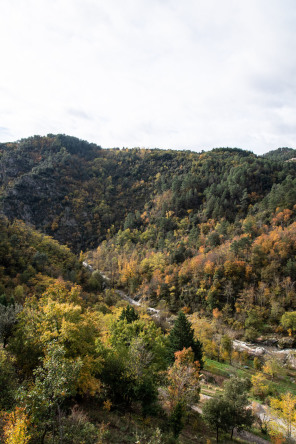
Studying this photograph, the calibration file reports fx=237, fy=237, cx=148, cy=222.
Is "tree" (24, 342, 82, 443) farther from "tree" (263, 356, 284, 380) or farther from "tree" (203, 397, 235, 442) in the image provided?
"tree" (263, 356, 284, 380)

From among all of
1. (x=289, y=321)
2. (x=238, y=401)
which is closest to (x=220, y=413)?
(x=238, y=401)

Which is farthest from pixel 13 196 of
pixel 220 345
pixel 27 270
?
pixel 220 345

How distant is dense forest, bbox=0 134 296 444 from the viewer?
21.5 metres

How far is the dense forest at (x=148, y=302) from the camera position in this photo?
21.5 meters

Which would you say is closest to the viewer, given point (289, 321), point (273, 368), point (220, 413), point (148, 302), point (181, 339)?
point (220, 413)

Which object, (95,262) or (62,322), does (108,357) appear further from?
(95,262)

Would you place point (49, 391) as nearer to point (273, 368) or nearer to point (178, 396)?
point (178, 396)

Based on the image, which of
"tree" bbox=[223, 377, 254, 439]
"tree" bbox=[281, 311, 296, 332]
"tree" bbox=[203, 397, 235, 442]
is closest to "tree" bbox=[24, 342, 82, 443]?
"tree" bbox=[203, 397, 235, 442]

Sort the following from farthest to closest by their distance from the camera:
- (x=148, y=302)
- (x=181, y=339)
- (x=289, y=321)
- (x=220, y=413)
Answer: (x=148, y=302) < (x=289, y=321) < (x=181, y=339) < (x=220, y=413)

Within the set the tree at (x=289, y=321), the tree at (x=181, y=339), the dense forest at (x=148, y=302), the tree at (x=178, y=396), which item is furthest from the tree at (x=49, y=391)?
the tree at (x=289, y=321)

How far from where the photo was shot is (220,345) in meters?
51.2

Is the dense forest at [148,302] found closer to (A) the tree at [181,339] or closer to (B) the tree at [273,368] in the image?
(A) the tree at [181,339]

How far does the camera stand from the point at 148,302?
3615 inches

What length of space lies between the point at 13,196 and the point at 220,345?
495 feet
